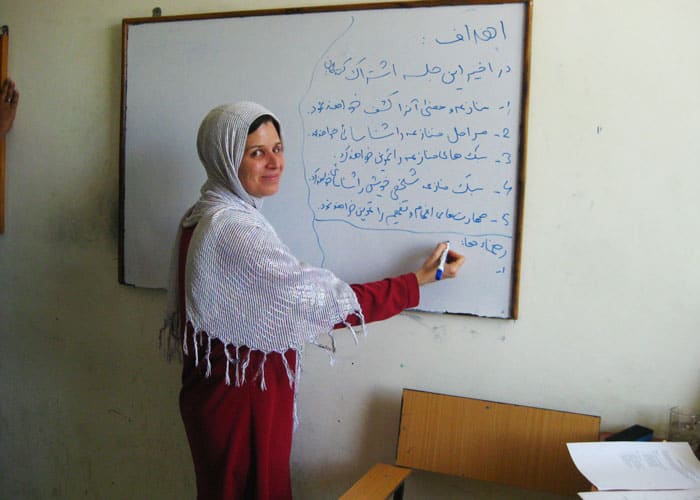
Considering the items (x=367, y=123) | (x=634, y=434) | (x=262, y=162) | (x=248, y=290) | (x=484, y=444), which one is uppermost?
(x=367, y=123)

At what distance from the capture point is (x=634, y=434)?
55.6 inches

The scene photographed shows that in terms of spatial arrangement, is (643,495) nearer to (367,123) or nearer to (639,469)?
(639,469)

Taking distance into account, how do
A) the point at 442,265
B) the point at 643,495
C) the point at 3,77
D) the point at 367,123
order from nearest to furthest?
the point at 643,495 → the point at 442,265 → the point at 367,123 → the point at 3,77

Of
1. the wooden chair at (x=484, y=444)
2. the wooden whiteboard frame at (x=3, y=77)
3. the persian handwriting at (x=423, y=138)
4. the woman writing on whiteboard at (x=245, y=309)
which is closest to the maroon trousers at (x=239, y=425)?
the woman writing on whiteboard at (x=245, y=309)

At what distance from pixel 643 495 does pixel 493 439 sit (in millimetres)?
459

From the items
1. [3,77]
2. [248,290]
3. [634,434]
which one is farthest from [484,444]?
[3,77]

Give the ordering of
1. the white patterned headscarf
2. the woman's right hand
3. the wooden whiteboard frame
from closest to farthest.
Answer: the white patterned headscarf
the woman's right hand
the wooden whiteboard frame

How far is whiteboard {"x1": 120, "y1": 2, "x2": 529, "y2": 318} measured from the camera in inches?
61.6

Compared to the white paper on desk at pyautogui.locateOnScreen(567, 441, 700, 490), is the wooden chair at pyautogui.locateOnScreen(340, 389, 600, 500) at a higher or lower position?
lower

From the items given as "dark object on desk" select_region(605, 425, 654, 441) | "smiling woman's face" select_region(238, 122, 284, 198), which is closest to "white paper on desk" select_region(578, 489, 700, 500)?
"dark object on desk" select_region(605, 425, 654, 441)

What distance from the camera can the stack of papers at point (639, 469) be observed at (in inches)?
45.9

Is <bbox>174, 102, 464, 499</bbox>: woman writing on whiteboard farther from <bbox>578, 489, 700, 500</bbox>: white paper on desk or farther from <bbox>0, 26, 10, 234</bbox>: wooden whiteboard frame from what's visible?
<bbox>0, 26, 10, 234</bbox>: wooden whiteboard frame

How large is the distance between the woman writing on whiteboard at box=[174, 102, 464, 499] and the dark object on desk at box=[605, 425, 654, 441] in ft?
1.91

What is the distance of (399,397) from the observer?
173 centimetres
